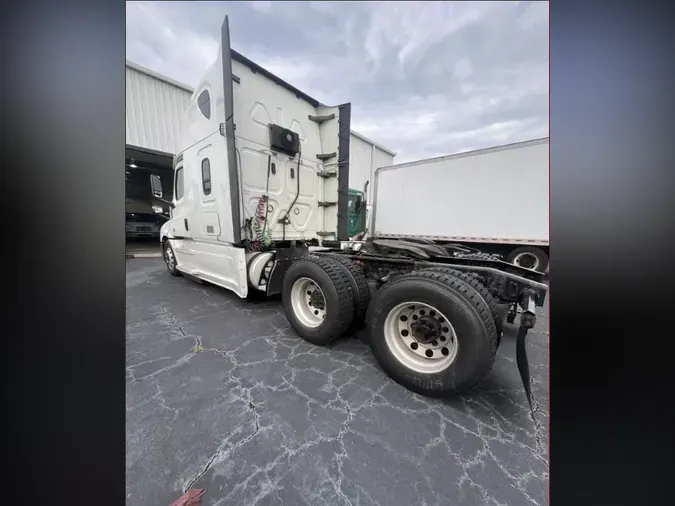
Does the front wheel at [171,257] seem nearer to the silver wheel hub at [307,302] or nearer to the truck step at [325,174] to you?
the truck step at [325,174]

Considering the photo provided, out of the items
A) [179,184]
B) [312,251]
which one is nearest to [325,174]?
[312,251]

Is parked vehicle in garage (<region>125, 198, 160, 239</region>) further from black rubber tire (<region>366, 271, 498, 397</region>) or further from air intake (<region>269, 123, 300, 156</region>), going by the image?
black rubber tire (<region>366, 271, 498, 397</region>)

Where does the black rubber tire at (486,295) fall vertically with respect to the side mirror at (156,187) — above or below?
below

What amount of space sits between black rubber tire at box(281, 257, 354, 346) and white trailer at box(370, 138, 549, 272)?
4.73m

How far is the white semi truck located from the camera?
1.95 metres

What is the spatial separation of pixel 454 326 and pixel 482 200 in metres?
6.17

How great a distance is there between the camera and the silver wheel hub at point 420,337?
200 centimetres

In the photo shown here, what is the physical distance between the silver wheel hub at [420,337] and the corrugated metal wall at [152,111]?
521 inches

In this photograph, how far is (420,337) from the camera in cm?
206
